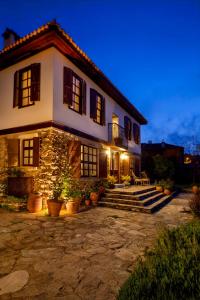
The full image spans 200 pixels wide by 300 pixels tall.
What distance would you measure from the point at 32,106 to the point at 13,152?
227 centimetres

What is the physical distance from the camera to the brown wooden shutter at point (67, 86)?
8.54m

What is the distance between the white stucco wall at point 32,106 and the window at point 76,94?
1456 millimetres

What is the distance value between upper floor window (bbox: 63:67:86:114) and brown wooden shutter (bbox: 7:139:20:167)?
2887 millimetres

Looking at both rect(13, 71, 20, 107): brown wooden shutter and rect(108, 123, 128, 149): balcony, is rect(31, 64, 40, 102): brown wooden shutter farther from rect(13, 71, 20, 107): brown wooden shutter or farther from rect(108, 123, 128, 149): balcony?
rect(108, 123, 128, 149): balcony

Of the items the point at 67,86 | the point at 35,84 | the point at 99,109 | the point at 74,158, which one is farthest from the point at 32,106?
the point at 99,109

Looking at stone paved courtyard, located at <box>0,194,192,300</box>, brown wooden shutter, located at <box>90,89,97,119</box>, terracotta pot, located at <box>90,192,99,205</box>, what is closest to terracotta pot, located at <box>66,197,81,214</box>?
stone paved courtyard, located at <box>0,194,192,300</box>

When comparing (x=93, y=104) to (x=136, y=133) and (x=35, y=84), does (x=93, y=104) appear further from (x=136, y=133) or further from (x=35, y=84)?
(x=136, y=133)

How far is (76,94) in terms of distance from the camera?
9.62 meters

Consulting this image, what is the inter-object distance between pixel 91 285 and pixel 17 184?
19.8ft

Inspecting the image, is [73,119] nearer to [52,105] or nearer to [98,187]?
[52,105]

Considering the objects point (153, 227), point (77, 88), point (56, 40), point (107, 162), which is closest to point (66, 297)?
point (153, 227)

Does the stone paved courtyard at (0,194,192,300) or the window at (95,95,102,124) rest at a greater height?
the window at (95,95,102,124)

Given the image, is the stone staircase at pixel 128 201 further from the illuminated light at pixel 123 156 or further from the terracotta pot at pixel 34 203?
the illuminated light at pixel 123 156

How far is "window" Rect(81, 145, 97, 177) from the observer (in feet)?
33.6
